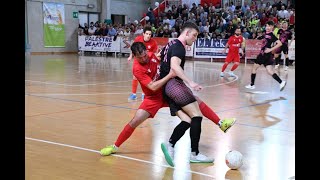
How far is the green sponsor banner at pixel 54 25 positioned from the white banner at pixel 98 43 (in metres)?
1.59

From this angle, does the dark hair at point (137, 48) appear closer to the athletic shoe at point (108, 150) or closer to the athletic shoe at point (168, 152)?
the athletic shoe at point (168, 152)

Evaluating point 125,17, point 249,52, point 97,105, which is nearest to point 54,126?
point 97,105

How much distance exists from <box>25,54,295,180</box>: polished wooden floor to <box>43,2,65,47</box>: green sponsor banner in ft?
65.0

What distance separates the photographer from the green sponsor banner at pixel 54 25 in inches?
1228

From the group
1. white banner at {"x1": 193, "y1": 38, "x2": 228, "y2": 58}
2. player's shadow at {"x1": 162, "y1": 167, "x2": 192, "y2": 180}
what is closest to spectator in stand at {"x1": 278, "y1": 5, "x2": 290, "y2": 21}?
white banner at {"x1": 193, "y1": 38, "x2": 228, "y2": 58}

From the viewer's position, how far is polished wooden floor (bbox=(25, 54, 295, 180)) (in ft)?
15.8

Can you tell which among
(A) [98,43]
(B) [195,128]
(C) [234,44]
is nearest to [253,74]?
Result: (C) [234,44]

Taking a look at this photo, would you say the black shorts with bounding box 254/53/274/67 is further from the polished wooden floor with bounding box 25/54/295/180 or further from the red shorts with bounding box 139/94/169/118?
the red shorts with bounding box 139/94/169/118

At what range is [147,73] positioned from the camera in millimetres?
5371
